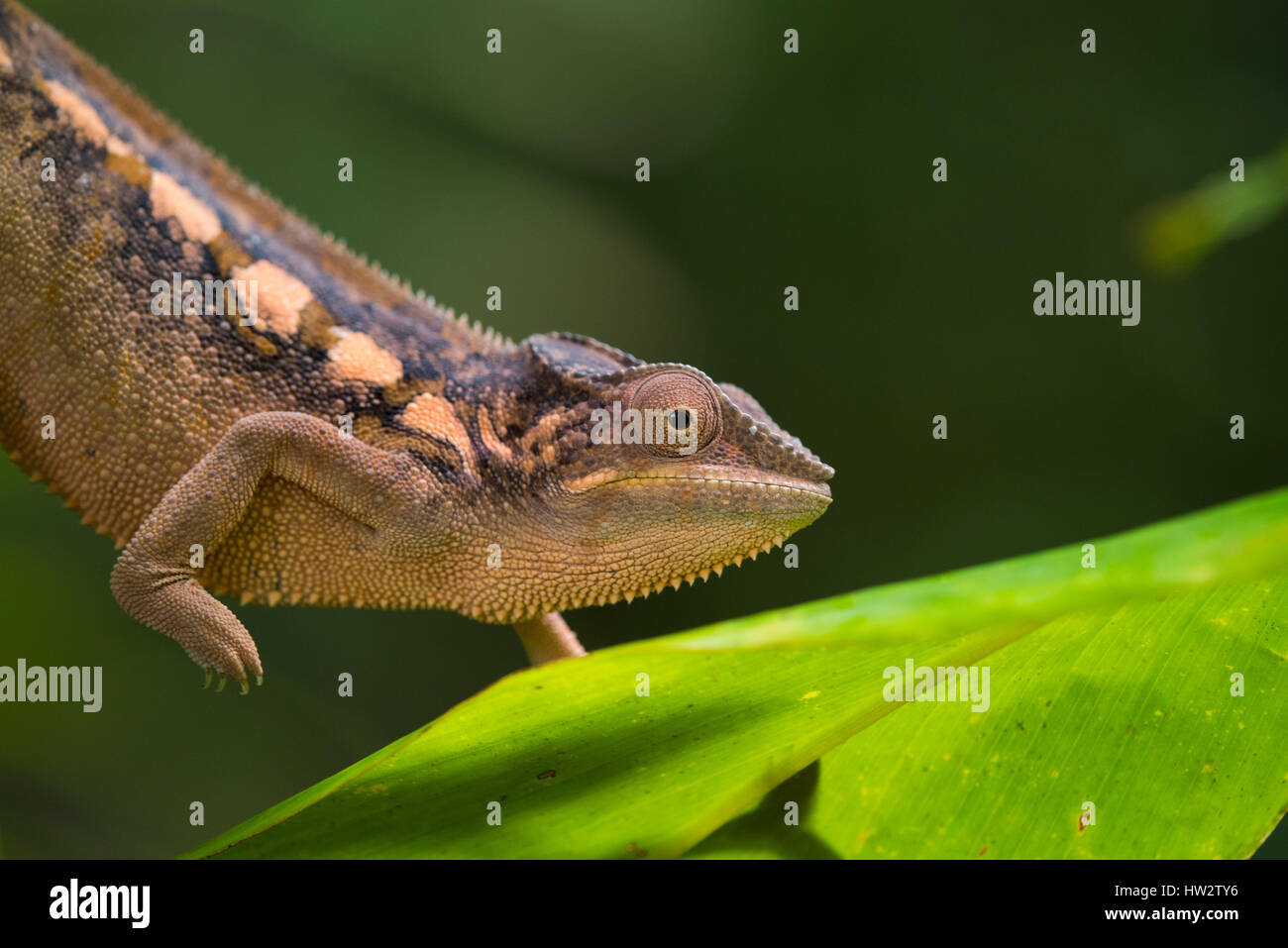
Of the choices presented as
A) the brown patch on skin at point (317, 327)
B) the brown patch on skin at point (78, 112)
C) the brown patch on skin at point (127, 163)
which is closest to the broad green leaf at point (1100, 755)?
the brown patch on skin at point (317, 327)

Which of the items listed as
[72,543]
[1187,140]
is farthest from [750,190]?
[72,543]

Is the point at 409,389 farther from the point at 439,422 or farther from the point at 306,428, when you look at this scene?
the point at 306,428

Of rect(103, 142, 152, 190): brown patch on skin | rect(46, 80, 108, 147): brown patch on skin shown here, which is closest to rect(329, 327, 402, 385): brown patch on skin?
rect(103, 142, 152, 190): brown patch on skin

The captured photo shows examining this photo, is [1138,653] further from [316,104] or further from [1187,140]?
[1187,140]

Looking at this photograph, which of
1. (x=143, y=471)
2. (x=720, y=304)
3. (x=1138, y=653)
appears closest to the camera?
(x=1138, y=653)

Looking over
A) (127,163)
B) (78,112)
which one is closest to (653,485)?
(127,163)

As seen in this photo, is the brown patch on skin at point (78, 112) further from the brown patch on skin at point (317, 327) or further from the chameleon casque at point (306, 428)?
the brown patch on skin at point (317, 327)
